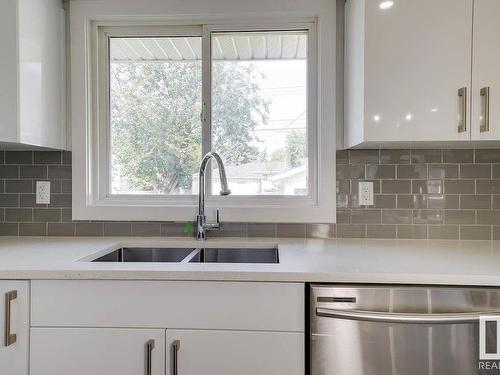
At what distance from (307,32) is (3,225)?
193 cm

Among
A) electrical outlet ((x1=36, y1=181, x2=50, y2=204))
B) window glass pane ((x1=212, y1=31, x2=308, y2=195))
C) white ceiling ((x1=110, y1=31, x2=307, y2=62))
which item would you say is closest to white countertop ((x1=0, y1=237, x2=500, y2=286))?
electrical outlet ((x1=36, y1=181, x2=50, y2=204))

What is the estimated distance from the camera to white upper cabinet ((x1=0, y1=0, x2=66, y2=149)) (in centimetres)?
131

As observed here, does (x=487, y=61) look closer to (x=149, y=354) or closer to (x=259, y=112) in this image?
(x=259, y=112)

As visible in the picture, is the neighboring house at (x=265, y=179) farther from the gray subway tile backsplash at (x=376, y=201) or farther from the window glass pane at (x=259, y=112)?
the gray subway tile backsplash at (x=376, y=201)

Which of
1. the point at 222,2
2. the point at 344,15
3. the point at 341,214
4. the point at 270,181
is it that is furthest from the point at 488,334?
the point at 222,2

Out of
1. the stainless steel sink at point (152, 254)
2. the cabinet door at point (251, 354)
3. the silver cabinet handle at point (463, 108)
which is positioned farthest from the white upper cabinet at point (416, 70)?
the stainless steel sink at point (152, 254)

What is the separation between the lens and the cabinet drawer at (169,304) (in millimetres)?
1053

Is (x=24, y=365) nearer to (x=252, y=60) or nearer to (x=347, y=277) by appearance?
(x=347, y=277)

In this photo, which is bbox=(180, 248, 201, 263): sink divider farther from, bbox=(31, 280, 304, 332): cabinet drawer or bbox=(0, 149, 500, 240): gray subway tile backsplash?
bbox=(31, 280, 304, 332): cabinet drawer

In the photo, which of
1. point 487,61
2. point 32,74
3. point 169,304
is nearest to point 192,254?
point 169,304

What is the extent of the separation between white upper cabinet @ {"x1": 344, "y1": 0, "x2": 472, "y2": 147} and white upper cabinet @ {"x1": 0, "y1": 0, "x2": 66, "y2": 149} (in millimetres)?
1427

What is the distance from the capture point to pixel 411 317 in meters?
0.99

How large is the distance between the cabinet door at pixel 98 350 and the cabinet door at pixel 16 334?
0.04m

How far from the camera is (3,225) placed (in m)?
1.70
